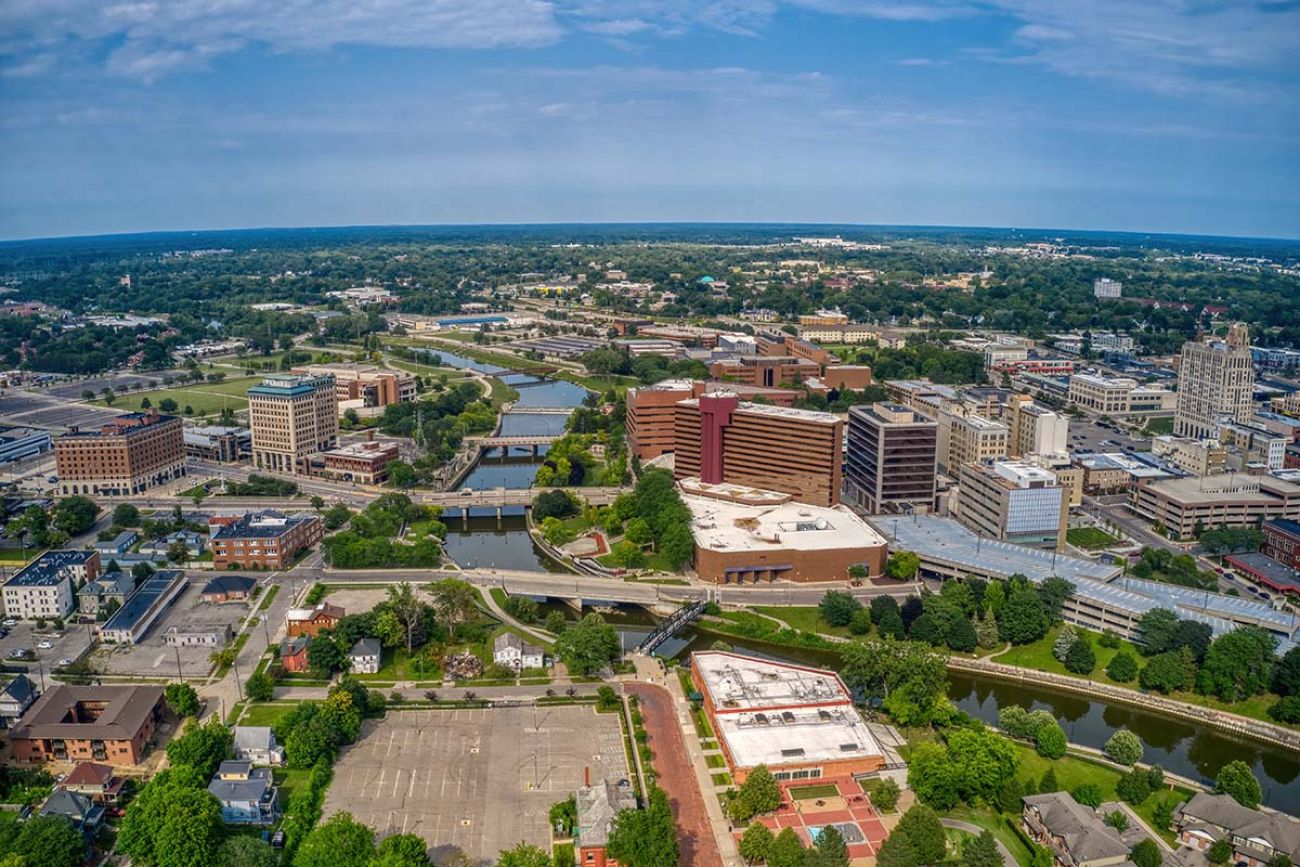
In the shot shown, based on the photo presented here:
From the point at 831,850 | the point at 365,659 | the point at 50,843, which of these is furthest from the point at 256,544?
the point at 831,850

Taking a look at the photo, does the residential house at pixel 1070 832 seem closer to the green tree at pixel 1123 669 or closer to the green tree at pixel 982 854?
the green tree at pixel 982 854

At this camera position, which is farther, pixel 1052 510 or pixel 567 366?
pixel 567 366

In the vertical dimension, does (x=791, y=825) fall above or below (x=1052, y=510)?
below

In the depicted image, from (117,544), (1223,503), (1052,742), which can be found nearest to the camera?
(1052,742)

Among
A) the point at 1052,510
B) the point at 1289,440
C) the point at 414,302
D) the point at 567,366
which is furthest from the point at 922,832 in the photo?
the point at 414,302

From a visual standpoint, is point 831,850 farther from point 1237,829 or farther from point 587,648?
point 587,648

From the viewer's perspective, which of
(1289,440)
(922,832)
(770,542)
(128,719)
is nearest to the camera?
(922,832)

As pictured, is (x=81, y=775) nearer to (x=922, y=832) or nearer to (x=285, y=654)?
(x=285, y=654)

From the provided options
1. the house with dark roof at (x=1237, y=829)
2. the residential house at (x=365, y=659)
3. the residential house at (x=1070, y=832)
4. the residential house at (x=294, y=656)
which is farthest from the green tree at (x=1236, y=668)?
the residential house at (x=294, y=656)
